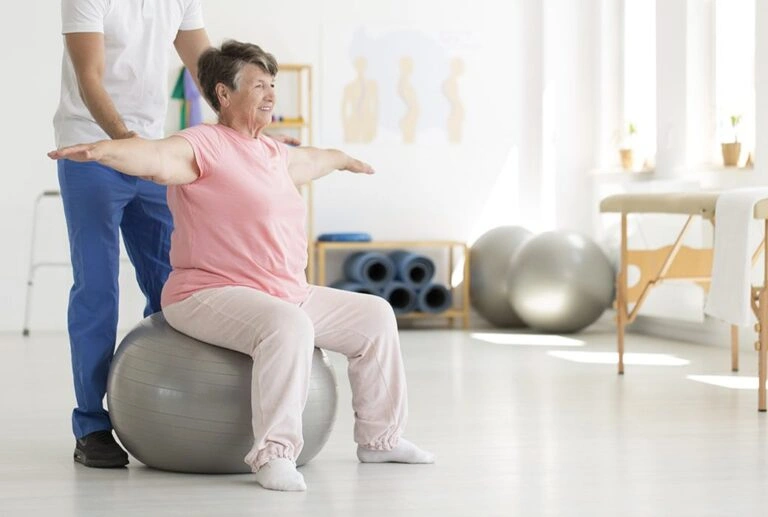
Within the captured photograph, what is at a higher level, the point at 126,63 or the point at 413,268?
the point at 126,63

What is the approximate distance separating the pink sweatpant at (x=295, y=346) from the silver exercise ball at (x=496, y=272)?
13.5ft

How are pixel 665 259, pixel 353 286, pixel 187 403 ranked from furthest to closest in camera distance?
1. pixel 353 286
2. pixel 665 259
3. pixel 187 403

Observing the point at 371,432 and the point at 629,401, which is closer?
the point at 371,432

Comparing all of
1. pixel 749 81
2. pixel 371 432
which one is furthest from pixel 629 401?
pixel 749 81

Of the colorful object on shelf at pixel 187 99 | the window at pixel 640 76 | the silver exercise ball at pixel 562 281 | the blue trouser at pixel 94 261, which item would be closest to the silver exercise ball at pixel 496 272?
the silver exercise ball at pixel 562 281

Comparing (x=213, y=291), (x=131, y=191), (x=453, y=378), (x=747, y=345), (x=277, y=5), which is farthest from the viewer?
(x=277, y=5)

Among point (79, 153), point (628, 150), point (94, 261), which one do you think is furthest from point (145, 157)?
point (628, 150)

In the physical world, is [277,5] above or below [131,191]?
above

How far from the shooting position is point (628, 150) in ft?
24.1

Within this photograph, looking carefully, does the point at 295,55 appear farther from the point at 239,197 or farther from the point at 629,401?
the point at 239,197

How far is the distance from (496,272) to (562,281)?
62 centimetres

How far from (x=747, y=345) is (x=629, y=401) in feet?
5.84

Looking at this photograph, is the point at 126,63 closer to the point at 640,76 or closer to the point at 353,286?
the point at 353,286

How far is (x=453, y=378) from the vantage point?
518cm
